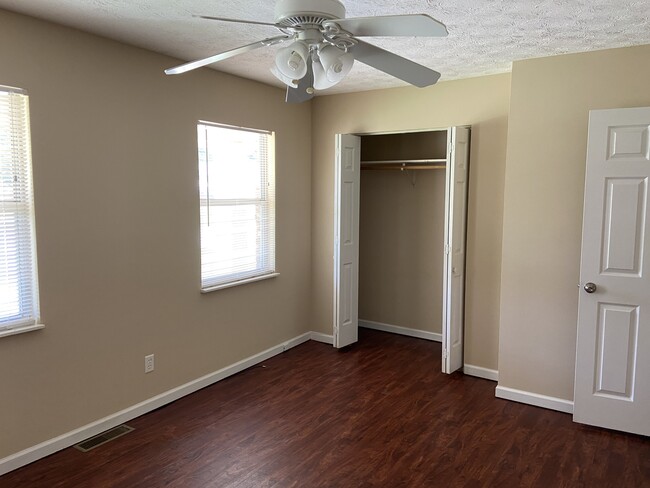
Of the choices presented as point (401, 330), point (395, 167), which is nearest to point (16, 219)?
point (395, 167)

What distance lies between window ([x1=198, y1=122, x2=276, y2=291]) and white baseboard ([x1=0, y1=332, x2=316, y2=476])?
698mm

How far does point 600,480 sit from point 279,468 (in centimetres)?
170

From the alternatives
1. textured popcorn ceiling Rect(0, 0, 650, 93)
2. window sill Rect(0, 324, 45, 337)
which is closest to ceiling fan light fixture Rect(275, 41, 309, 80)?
textured popcorn ceiling Rect(0, 0, 650, 93)

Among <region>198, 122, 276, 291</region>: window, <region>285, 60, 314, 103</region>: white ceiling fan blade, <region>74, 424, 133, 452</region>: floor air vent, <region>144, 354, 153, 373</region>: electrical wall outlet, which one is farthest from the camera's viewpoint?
<region>198, 122, 276, 291</region>: window

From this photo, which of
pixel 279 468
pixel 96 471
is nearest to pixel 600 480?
pixel 279 468

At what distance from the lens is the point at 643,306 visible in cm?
304

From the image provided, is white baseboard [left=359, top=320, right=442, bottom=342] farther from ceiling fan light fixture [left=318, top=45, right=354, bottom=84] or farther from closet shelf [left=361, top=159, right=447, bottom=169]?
ceiling fan light fixture [left=318, top=45, right=354, bottom=84]

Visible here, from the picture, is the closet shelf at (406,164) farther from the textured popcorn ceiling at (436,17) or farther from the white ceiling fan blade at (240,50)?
the white ceiling fan blade at (240,50)

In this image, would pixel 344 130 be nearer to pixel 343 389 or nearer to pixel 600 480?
pixel 343 389

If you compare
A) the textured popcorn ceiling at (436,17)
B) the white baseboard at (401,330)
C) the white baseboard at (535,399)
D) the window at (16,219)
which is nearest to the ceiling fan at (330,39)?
the textured popcorn ceiling at (436,17)

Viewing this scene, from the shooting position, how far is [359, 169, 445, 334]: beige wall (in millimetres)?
4980

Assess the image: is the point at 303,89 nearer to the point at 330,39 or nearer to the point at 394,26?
the point at 330,39

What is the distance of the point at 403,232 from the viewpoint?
5.17 meters

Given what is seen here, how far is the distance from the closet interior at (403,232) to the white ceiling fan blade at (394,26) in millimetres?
3103
